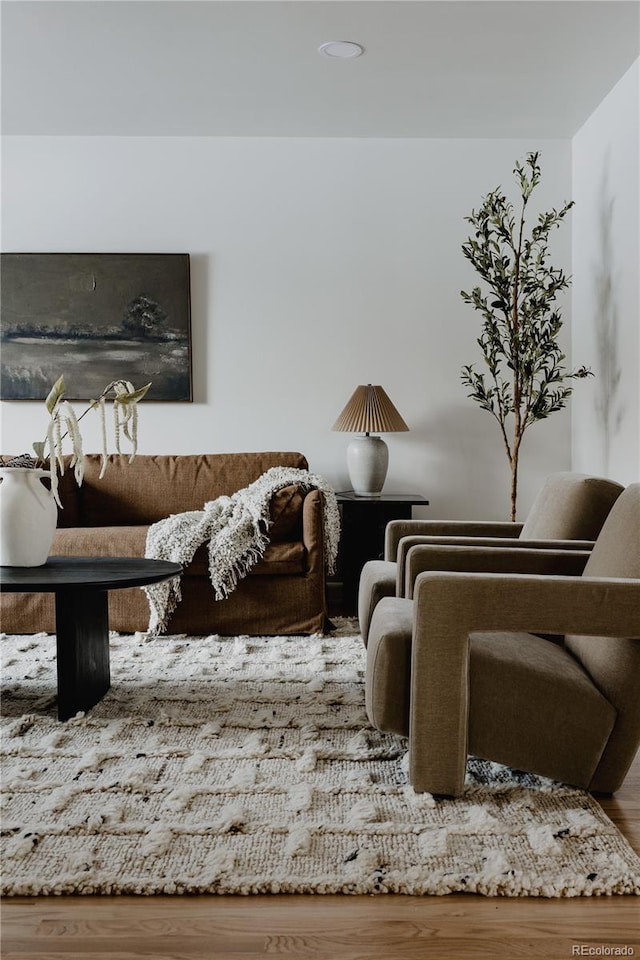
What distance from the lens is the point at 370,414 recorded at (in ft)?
14.4

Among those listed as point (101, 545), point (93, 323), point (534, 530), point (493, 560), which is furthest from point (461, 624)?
point (93, 323)

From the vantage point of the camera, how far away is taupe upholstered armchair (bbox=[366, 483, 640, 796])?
73.0 inches

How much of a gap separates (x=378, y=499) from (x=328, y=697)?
175 centimetres

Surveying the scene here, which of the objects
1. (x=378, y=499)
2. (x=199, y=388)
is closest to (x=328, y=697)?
(x=378, y=499)

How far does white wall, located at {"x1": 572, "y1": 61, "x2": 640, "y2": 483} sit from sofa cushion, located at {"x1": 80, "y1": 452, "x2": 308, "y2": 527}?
167cm

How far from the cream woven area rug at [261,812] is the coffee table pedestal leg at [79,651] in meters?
0.06

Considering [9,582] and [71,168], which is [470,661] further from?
[71,168]

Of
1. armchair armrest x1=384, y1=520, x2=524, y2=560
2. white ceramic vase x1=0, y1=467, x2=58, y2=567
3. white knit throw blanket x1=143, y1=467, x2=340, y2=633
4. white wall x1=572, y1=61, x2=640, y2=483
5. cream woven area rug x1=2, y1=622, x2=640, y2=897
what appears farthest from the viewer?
white wall x1=572, y1=61, x2=640, y2=483

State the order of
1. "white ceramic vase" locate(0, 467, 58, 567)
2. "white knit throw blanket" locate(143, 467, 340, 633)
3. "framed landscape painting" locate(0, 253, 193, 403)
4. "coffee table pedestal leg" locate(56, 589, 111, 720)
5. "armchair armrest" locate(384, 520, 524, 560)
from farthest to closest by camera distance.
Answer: "framed landscape painting" locate(0, 253, 193, 403), "white knit throw blanket" locate(143, 467, 340, 633), "armchair armrest" locate(384, 520, 524, 560), "white ceramic vase" locate(0, 467, 58, 567), "coffee table pedestal leg" locate(56, 589, 111, 720)

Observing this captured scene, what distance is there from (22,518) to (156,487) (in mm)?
1710

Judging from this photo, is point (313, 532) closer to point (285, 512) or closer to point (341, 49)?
point (285, 512)

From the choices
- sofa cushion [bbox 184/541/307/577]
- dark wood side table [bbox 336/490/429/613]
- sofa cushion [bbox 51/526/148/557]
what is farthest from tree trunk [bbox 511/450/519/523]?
sofa cushion [bbox 51/526/148/557]

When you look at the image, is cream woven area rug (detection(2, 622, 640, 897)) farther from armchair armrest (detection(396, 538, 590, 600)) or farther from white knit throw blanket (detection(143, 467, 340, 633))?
white knit throw blanket (detection(143, 467, 340, 633))

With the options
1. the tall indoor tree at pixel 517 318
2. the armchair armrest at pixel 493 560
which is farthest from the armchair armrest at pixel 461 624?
the tall indoor tree at pixel 517 318
